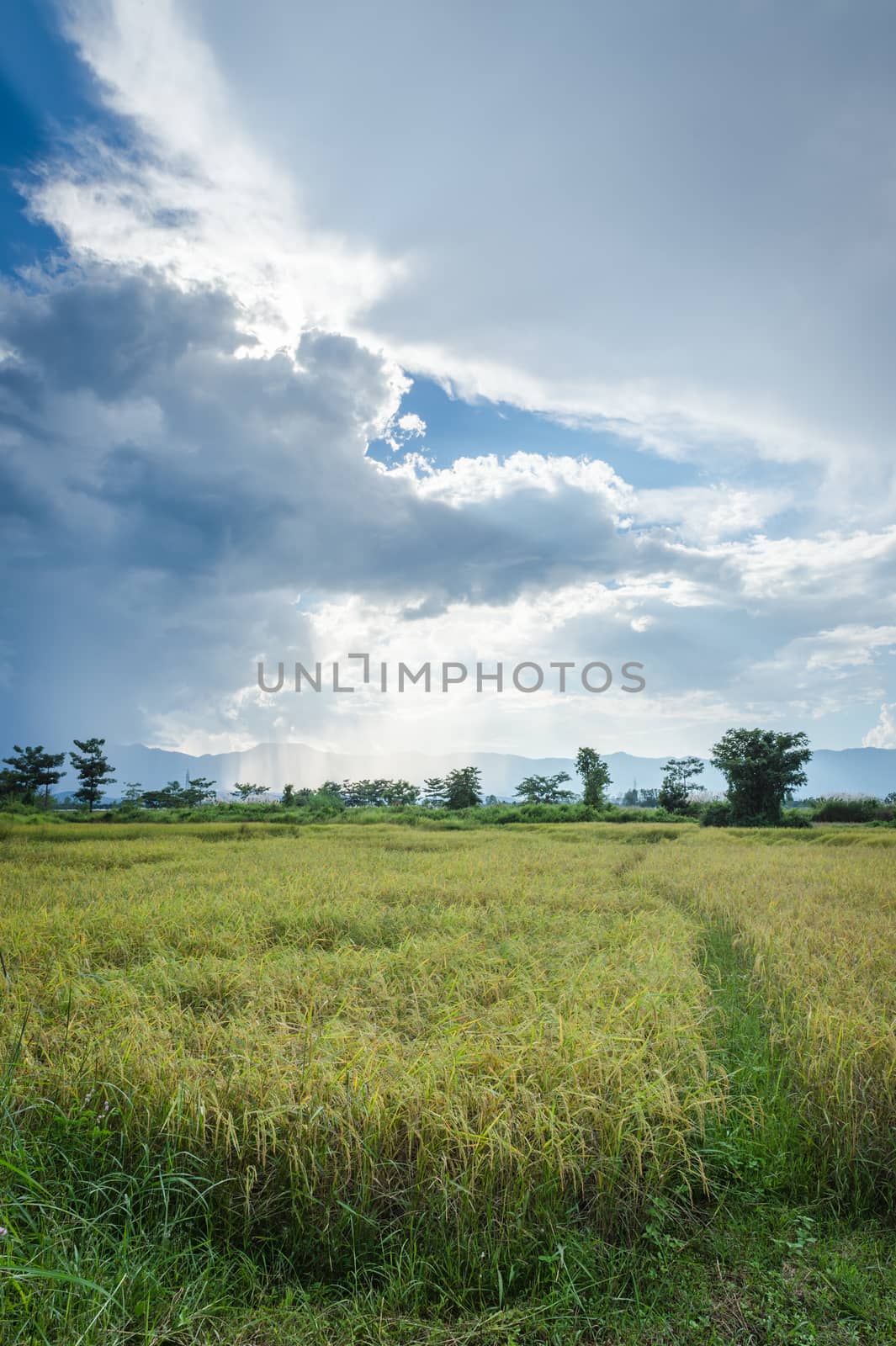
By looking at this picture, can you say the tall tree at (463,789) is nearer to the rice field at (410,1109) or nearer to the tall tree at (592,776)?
the tall tree at (592,776)

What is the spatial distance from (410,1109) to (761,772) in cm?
3116

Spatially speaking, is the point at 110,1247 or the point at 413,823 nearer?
the point at 110,1247

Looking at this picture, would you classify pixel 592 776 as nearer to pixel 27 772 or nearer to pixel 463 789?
pixel 463 789

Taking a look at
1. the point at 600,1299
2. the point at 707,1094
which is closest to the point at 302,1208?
the point at 600,1299

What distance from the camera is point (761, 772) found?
2980cm

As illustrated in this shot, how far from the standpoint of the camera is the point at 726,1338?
2059 mm

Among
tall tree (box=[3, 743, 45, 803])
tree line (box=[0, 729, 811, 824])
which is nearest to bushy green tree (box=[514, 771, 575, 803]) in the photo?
tree line (box=[0, 729, 811, 824])

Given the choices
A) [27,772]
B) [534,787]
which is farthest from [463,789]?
[27,772]

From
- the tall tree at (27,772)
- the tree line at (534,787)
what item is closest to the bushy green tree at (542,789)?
the tree line at (534,787)

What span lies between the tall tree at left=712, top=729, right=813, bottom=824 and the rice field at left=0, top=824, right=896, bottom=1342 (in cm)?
2619

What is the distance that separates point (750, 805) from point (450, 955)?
28.9m

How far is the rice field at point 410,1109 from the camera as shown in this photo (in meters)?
2.27

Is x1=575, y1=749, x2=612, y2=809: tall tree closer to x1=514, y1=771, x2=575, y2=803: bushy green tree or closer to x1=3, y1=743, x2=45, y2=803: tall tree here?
x1=514, y1=771, x2=575, y2=803: bushy green tree

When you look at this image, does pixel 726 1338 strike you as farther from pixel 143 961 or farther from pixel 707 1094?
pixel 143 961
